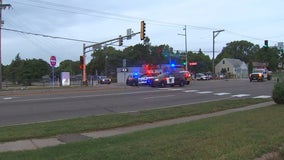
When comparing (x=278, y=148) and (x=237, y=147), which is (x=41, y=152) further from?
(x=278, y=148)

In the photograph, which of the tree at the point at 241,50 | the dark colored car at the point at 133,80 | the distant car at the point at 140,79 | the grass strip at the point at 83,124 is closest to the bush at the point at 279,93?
the grass strip at the point at 83,124

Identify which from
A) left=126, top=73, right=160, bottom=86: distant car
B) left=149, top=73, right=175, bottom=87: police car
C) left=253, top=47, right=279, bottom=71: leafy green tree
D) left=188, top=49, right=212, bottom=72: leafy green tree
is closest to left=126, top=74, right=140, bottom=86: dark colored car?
left=126, top=73, right=160, bottom=86: distant car

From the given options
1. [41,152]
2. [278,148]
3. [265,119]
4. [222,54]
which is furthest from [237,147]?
[222,54]

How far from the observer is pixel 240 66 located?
5733 inches

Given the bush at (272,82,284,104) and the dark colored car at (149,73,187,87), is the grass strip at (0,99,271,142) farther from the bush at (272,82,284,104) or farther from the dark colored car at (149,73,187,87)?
the dark colored car at (149,73,187,87)

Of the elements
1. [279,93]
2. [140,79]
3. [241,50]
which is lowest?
[279,93]

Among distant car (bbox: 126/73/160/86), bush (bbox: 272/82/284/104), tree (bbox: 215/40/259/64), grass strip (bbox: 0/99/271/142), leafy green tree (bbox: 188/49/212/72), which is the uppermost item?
tree (bbox: 215/40/259/64)

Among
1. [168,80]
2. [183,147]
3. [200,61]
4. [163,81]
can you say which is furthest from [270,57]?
[183,147]

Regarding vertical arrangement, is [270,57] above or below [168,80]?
above

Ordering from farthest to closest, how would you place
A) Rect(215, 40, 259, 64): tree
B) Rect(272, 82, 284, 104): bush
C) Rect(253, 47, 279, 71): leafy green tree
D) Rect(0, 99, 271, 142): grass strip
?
Rect(215, 40, 259, 64): tree, Rect(253, 47, 279, 71): leafy green tree, Rect(272, 82, 284, 104): bush, Rect(0, 99, 271, 142): grass strip

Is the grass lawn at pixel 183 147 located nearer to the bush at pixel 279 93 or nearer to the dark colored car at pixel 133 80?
the bush at pixel 279 93

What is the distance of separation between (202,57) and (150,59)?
27809 mm

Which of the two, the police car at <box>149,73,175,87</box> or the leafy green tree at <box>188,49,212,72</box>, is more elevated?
the leafy green tree at <box>188,49,212,72</box>

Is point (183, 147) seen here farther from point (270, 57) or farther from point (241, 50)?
point (241, 50)
